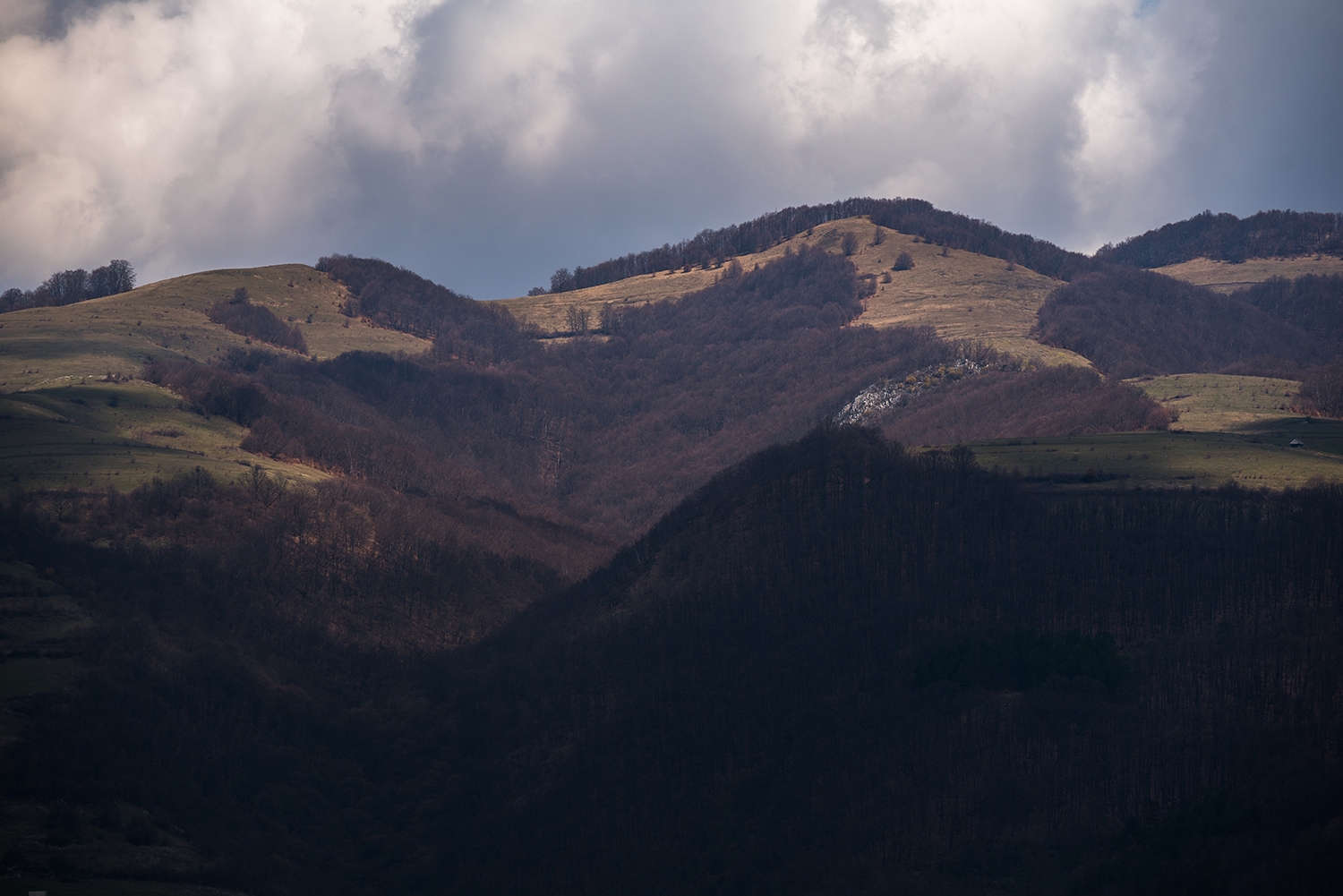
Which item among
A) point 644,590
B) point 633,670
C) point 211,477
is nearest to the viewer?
point 633,670

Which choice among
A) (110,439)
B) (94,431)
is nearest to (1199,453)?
(110,439)

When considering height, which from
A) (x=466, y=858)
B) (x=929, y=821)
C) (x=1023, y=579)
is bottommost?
(x=466, y=858)

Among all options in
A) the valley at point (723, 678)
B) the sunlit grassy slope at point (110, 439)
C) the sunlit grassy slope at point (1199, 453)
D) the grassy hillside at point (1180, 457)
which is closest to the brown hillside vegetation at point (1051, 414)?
the valley at point (723, 678)

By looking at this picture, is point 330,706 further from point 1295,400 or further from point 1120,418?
point 1295,400

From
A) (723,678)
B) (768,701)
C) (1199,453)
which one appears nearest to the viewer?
(768,701)

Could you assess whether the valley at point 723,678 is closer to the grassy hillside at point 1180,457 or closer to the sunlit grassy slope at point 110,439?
the grassy hillside at point 1180,457

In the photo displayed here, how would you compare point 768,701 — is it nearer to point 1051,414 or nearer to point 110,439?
point 1051,414

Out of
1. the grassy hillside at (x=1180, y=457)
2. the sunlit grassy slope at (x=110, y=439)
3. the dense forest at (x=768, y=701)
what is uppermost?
the sunlit grassy slope at (x=110, y=439)

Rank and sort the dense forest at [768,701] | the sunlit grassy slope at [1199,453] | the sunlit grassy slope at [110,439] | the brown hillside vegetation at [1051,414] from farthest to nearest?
1. the brown hillside vegetation at [1051,414]
2. the sunlit grassy slope at [110,439]
3. the sunlit grassy slope at [1199,453]
4. the dense forest at [768,701]

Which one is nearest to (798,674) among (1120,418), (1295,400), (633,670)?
(633,670)
